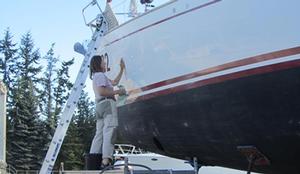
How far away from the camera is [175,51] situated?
532 cm

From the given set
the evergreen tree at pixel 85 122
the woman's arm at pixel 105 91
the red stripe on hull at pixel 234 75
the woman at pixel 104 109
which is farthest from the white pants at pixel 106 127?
the evergreen tree at pixel 85 122

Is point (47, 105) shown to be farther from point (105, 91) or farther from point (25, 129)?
point (105, 91)

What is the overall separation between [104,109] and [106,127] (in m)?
0.23

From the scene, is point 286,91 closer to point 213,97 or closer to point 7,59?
point 213,97

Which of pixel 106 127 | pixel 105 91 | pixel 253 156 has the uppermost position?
pixel 105 91

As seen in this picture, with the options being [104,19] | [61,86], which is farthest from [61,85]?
[104,19]

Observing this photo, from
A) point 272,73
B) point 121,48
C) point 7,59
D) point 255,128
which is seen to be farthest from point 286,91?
point 7,59

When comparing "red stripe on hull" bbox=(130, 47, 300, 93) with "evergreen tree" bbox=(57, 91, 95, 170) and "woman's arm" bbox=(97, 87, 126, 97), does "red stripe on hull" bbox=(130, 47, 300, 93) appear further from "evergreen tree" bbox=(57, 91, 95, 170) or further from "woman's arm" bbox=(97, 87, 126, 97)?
"evergreen tree" bbox=(57, 91, 95, 170)

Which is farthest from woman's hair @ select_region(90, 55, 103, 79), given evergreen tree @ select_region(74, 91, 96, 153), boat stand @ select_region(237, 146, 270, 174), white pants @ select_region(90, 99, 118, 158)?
evergreen tree @ select_region(74, 91, 96, 153)

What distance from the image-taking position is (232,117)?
4.88 meters

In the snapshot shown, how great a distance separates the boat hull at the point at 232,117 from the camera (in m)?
4.50

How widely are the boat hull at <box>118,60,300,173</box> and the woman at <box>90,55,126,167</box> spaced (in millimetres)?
318

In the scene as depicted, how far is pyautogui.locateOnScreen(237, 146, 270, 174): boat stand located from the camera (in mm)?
4961

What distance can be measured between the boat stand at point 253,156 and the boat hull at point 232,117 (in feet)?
0.15
